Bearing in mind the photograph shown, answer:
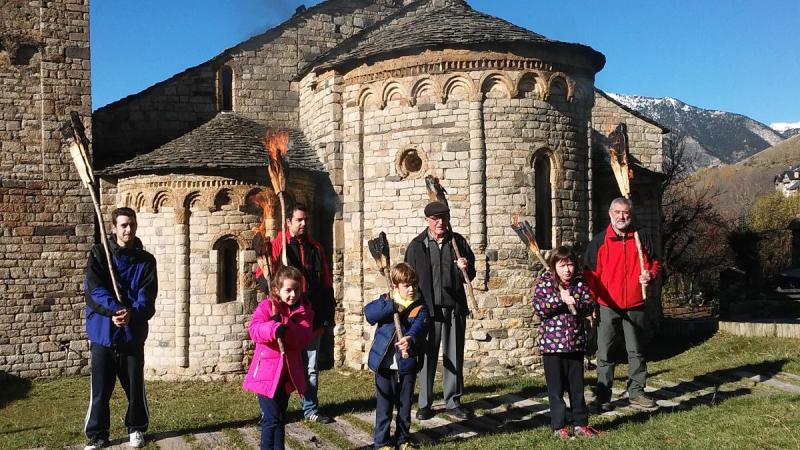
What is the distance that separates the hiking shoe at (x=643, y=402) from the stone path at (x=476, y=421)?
0.07 meters

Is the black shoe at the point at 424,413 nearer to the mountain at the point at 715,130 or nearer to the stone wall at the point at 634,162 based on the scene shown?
the stone wall at the point at 634,162

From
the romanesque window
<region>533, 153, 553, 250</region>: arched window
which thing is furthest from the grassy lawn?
the romanesque window

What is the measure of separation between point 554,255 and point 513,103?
20.5 ft

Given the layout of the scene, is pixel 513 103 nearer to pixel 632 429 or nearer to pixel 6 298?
pixel 632 429

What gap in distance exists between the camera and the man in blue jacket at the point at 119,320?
5.96 m

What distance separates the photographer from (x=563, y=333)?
19.3 ft

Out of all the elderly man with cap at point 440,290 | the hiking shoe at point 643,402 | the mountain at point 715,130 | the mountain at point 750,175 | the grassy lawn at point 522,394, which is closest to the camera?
the grassy lawn at point 522,394

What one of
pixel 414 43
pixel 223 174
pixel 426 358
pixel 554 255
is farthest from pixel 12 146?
pixel 554 255

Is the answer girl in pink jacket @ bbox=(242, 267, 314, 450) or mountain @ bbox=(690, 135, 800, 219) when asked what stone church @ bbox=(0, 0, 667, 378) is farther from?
mountain @ bbox=(690, 135, 800, 219)

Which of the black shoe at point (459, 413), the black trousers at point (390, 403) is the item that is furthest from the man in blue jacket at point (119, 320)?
the black shoe at point (459, 413)

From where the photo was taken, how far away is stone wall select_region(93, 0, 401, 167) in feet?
49.5

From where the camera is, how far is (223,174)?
1280 centimetres

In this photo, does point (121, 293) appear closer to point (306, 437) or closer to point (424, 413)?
point (306, 437)

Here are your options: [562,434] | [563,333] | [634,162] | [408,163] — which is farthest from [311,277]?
[634,162]
